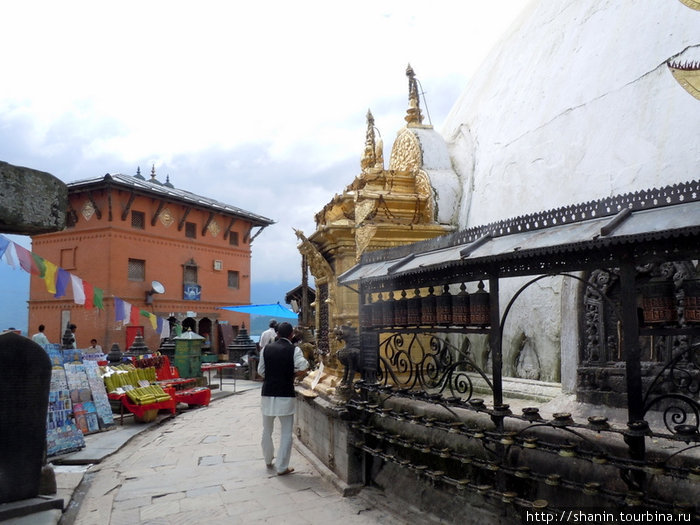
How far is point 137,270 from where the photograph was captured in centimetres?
2102

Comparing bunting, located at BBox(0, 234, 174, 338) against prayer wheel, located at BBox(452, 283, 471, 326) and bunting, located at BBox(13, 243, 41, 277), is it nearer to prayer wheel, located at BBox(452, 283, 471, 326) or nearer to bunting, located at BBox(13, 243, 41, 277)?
bunting, located at BBox(13, 243, 41, 277)

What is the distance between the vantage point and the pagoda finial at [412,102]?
7.29 m

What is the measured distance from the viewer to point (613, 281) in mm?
3961

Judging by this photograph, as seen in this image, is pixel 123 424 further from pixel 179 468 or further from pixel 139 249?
pixel 139 249

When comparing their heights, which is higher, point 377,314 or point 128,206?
point 128,206

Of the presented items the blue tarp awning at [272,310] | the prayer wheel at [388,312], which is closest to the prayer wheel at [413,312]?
the prayer wheel at [388,312]

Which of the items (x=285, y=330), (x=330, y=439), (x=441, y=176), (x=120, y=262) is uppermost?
(x=120, y=262)

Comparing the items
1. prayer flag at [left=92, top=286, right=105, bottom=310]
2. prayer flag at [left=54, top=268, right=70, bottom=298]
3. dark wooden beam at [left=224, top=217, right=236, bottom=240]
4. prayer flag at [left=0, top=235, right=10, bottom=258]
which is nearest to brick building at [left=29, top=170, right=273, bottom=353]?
dark wooden beam at [left=224, top=217, right=236, bottom=240]

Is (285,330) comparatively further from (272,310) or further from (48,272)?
(272,310)

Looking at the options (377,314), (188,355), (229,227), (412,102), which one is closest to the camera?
(377,314)

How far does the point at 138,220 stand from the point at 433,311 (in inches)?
774

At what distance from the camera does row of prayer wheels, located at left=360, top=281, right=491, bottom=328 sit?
3732mm

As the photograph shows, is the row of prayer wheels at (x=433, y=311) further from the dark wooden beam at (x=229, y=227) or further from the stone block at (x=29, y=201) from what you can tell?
the dark wooden beam at (x=229, y=227)

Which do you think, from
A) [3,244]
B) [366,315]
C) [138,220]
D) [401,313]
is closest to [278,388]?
[366,315]
